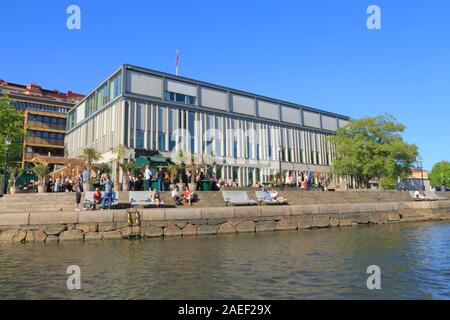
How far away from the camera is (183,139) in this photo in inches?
1575

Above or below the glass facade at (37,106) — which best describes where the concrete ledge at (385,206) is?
below

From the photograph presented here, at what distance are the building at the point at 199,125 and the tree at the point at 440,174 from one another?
5531 cm

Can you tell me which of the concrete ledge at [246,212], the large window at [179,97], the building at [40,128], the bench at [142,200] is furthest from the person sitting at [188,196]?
the building at [40,128]

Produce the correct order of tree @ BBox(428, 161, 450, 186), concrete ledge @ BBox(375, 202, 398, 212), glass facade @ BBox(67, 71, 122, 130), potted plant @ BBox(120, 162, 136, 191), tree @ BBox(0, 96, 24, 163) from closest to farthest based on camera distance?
potted plant @ BBox(120, 162, 136, 191)
concrete ledge @ BBox(375, 202, 398, 212)
tree @ BBox(0, 96, 24, 163)
glass facade @ BBox(67, 71, 122, 130)
tree @ BBox(428, 161, 450, 186)

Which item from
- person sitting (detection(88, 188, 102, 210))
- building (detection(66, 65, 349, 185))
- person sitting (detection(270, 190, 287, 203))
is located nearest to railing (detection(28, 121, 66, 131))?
building (detection(66, 65, 349, 185))

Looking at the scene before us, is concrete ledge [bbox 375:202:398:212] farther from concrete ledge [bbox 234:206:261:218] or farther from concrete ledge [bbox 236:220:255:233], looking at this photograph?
concrete ledge [bbox 236:220:255:233]

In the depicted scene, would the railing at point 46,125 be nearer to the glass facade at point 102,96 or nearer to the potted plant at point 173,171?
the glass facade at point 102,96

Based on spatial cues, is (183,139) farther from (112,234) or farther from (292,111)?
(112,234)

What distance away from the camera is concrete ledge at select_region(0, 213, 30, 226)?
14641mm

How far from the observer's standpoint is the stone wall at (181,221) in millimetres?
14695

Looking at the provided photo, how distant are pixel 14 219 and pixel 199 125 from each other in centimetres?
2833

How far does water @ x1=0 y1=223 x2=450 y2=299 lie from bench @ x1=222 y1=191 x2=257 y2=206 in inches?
279

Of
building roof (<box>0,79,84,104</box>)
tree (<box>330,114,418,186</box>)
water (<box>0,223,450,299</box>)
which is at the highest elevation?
building roof (<box>0,79,84,104</box>)

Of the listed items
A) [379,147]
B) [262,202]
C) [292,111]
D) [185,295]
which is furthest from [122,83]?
[185,295]
